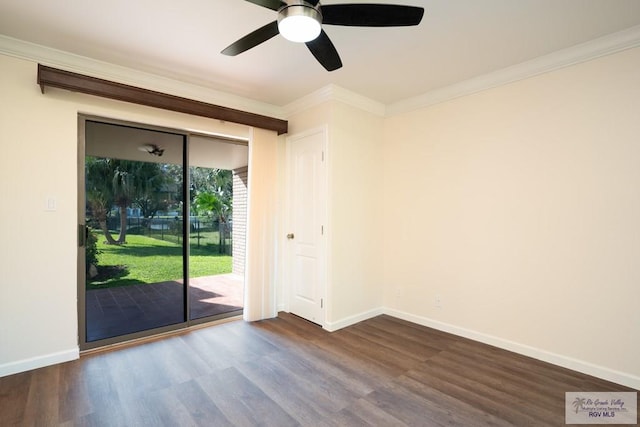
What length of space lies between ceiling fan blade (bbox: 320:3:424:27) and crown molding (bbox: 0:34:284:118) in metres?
2.09

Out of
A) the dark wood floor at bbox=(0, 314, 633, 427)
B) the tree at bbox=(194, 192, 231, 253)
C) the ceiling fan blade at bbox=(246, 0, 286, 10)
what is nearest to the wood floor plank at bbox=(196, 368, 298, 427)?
the dark wood floor at bbox=(0, 314, 633, 427)

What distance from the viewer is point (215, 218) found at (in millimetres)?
3746

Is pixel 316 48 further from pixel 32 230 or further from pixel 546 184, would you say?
pixel 32 230

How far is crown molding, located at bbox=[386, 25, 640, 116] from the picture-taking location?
2332 mm

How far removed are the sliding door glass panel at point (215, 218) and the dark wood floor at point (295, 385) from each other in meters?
0.82

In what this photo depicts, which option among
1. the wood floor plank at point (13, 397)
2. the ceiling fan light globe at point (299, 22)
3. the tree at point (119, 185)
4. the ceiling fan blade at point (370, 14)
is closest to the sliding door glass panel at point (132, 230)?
→ the tree at point (119, 185)

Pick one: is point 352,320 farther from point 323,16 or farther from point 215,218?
point 323,16

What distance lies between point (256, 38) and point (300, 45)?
0.71 metres

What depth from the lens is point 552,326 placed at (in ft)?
8.70

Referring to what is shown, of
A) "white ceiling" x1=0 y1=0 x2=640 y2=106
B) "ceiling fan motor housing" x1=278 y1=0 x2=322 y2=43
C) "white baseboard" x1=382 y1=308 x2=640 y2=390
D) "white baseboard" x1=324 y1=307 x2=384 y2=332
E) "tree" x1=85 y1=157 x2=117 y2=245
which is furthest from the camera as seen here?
"white baseboard" x1=324 y1=307 x2=384 y2=332

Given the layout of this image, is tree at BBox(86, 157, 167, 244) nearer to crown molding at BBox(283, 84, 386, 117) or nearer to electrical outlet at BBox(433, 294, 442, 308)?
crown molding at BBox(283, 84, 386, 117)

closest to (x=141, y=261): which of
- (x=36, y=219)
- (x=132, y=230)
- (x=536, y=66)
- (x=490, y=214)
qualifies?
(x=132, y=230)

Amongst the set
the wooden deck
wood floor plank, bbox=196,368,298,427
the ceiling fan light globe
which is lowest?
wood floor plank, bbox=196,368,298,427

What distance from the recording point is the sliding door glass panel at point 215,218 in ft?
11.6
